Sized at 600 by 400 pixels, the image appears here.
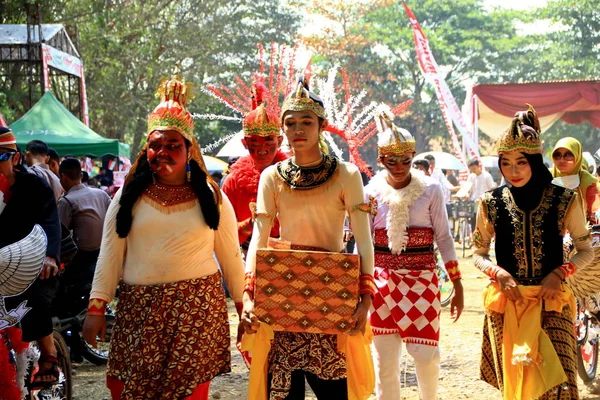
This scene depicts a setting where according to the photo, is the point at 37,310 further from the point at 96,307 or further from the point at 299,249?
the point at 299,249

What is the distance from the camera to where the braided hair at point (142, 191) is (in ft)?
13.7

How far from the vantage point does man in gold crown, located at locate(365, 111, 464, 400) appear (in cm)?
560

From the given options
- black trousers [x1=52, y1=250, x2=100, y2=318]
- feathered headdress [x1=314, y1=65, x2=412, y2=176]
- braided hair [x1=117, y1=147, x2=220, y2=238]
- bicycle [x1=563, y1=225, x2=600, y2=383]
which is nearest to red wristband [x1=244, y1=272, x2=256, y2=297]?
braided hair [x1=117, y1=147, x2=220, y2=238]

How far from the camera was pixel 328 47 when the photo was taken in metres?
42.1

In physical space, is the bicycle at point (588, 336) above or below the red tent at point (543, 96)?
below

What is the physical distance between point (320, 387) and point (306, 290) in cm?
57

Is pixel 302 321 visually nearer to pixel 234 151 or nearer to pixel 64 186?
pixel 64 186

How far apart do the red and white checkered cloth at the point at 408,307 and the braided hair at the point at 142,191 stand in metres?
1.78

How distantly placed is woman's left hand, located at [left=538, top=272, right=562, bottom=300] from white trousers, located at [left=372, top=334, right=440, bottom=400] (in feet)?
3.33

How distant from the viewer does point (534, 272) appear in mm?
4984

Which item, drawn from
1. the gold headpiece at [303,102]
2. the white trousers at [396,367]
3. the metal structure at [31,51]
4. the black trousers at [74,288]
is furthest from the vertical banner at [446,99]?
the gold headpiece at [303,102]

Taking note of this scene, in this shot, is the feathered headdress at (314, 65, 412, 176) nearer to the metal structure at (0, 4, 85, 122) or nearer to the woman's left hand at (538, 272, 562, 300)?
the woman's left hand at (538, 272, 562, 300)

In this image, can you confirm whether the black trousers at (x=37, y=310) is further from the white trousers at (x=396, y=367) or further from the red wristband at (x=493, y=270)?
the red wristband at (x=493, y=270)

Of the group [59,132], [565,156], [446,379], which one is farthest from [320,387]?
[59,132]
